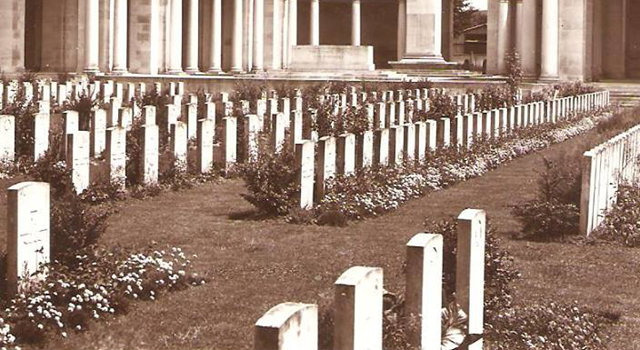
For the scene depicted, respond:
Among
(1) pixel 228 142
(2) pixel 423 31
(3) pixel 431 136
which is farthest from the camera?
(2) pixel 423 31

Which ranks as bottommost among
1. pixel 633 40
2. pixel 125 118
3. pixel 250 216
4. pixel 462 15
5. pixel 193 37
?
pixel 250 216

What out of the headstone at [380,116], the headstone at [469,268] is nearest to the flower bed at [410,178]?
the headstone at [380,116]

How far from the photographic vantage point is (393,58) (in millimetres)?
74562

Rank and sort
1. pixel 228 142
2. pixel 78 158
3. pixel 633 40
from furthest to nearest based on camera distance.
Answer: pixel 633 40, pixel 228 142, pixel 78 158

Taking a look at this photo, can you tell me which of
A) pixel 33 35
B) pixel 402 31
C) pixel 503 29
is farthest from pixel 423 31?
pixel 33 35

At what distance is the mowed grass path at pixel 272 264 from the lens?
25.2 feet

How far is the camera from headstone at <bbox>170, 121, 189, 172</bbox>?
50.1ft

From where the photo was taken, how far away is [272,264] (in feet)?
32.3

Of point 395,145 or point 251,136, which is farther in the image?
point 251,136

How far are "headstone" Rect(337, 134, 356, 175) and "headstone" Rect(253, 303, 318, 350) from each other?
9.02m

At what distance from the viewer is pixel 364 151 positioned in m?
14.5

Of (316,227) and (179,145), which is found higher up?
(179,145)

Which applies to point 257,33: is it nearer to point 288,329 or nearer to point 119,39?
point 119,39

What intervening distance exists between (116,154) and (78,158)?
858 millimetres
